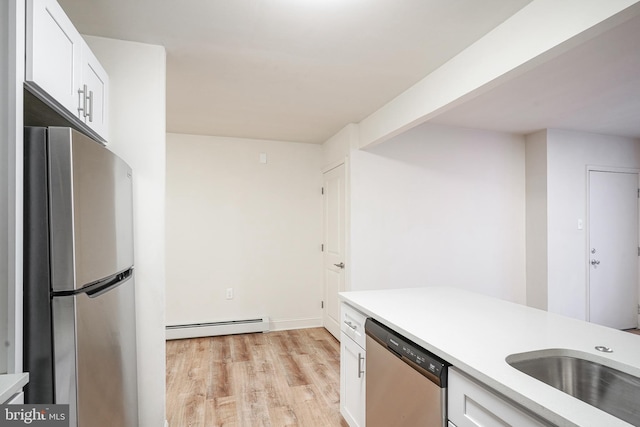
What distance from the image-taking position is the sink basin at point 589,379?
3.59 ft

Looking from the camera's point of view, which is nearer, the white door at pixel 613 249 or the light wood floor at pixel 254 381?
the light wood floor at pixel 254 381

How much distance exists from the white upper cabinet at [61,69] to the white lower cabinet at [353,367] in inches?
67.1

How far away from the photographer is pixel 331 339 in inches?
154

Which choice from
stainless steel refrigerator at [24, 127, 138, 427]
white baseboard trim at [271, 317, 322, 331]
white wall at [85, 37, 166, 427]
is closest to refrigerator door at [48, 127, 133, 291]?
stainless steel refrigerator at [24, 127, 138, 427]

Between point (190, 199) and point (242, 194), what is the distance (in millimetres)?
604

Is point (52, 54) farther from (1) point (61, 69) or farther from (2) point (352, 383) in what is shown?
(2) point (352, 383)

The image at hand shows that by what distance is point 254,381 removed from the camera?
283 centimetres

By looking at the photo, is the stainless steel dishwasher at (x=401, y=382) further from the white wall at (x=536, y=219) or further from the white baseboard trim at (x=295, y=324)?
the white wall at (x=536, y=219)

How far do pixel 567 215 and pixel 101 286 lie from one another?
177 inches

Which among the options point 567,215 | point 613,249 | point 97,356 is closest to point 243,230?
point 97,356

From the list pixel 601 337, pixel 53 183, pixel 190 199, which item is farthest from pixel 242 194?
pixel 601 337

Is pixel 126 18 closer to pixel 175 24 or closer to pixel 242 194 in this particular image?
pixel 175 24

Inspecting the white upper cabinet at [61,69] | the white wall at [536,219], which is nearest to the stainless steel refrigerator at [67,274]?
the white upper cabinet at [61,69]

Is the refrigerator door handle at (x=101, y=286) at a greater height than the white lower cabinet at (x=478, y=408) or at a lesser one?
greater
